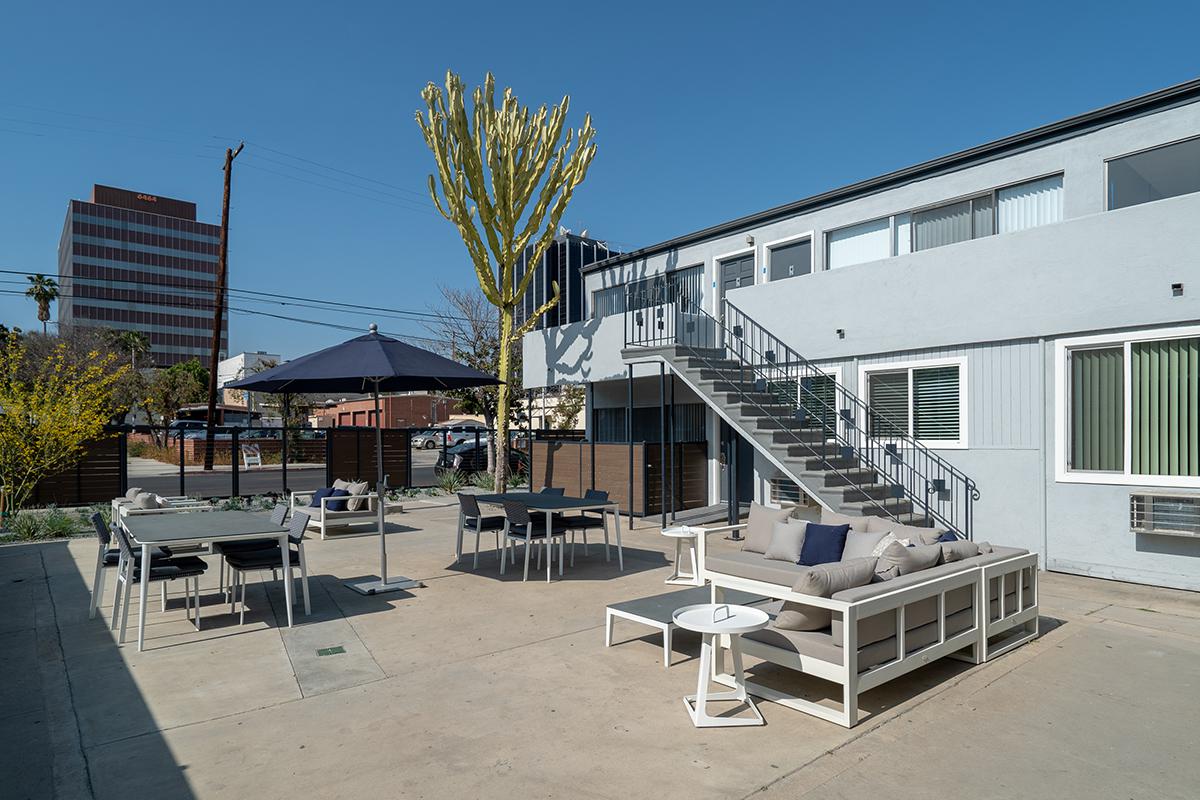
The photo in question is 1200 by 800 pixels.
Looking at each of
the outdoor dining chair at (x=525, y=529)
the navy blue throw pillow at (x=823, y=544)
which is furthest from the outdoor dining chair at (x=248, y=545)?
the navy blue throw pillow at (x=823, y=544)

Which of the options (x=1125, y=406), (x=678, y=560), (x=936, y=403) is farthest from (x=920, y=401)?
(x=678, y=560)

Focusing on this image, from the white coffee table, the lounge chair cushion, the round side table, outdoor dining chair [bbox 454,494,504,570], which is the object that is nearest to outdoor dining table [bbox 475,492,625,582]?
outdoor dining chair [bbox 454,494,504,570]

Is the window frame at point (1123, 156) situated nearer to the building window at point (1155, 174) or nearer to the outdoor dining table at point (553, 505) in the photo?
the building window at point (1155, 174)

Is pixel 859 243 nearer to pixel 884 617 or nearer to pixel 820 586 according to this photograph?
pixel 884 617

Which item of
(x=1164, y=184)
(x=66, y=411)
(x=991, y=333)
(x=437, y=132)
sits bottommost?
(x=66, y=411)

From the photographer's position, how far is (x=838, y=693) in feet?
16.0

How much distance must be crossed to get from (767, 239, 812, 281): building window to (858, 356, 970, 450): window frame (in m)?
2.68

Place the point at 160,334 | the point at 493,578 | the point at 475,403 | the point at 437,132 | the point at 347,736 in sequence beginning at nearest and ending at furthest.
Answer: the point at 347,736, the point at 493,578, the point at 437,132, the point at 475,403, the point at 160,334

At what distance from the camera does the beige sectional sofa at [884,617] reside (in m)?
4.48

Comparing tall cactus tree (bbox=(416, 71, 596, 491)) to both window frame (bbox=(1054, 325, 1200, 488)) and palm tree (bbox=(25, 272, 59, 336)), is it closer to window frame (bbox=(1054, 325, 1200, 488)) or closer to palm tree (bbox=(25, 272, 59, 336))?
window frame (bbox=(1054, 325, 1200, 488))

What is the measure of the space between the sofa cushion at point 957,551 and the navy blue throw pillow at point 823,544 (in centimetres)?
116

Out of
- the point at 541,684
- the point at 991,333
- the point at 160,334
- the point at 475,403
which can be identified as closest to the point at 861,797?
the point at 541,684

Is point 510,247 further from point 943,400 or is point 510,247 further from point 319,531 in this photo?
point 943,400

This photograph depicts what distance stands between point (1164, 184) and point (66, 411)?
657 inches
